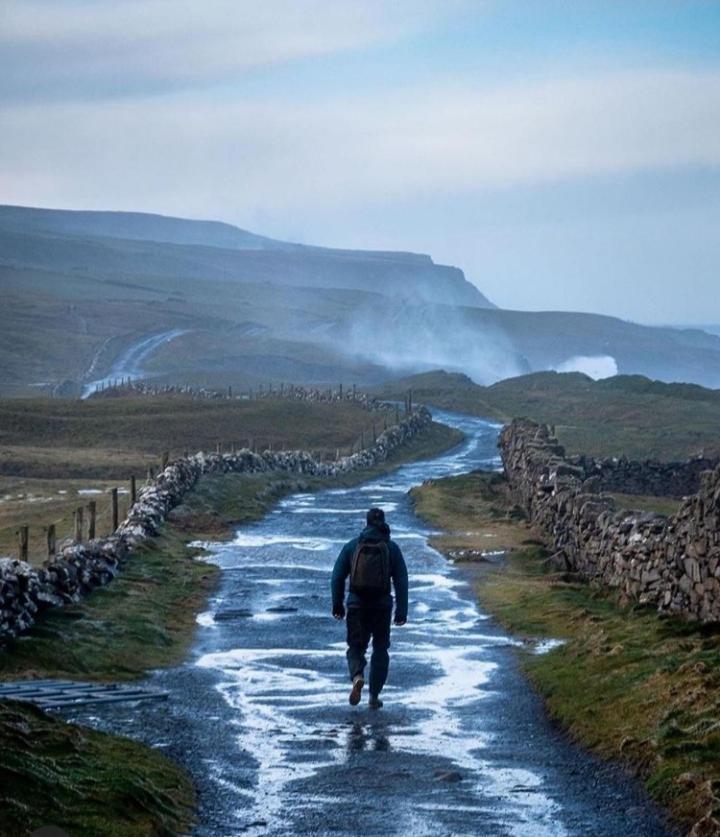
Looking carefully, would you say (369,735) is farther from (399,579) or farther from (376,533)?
(376,533)

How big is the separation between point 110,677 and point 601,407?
81948 mm

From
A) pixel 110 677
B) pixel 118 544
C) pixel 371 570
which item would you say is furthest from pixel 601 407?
pixel 371 570

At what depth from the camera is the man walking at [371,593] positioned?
17844 mm

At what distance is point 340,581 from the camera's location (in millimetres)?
18062

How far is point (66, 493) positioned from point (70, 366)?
127237 millimetres

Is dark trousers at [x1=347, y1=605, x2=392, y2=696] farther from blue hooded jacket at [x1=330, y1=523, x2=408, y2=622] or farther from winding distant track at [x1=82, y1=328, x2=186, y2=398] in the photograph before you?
winding distant track at [x1=82, y1=328, x2=186, y2=398]

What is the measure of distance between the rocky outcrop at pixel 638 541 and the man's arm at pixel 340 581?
14.7 feet

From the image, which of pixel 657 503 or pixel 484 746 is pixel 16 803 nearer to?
pixel 484 746

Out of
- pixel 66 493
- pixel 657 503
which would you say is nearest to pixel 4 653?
pixel 657 503

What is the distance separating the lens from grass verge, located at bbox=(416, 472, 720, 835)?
13352 mm

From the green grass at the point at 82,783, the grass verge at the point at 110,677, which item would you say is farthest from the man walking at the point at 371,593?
the green grass at the point at 82,783

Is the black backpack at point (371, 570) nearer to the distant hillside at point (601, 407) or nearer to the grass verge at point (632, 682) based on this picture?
the grass verge at point (632, 682)

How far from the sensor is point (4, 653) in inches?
781

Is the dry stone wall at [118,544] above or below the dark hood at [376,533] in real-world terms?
below
